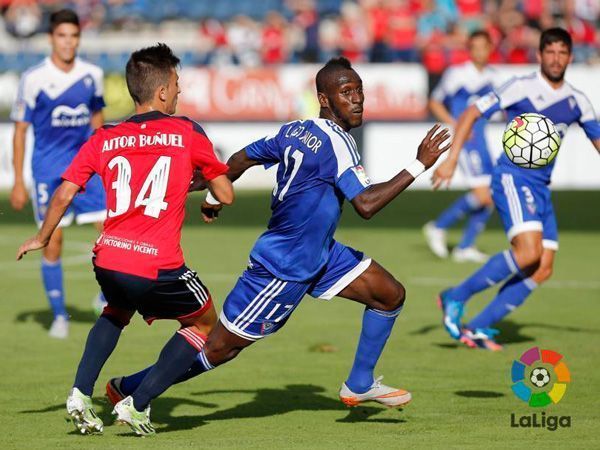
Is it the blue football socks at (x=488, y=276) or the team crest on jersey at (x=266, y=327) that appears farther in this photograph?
the blue football socks at (x=488, y=276)

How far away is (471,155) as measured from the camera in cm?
1482

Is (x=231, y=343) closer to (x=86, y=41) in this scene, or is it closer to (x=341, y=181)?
(x=341, y=181)

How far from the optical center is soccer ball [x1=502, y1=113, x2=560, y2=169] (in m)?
7.95

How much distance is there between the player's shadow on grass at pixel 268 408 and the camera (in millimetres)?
7034

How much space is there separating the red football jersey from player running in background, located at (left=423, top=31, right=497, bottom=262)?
8.68 meters

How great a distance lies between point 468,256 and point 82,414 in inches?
351

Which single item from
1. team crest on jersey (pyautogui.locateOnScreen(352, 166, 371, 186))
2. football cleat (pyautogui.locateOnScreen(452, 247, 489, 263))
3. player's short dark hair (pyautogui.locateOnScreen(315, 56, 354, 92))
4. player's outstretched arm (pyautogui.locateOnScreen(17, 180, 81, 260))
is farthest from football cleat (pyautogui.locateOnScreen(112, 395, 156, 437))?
football cleat (pyautogui.locateOnScreen(452, 247, 489, 263))

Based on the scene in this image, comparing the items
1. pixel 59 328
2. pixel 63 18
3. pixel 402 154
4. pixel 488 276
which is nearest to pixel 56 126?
pixel 63 18

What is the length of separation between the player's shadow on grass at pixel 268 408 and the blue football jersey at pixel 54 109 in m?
3.18

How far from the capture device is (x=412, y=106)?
24.3 metres

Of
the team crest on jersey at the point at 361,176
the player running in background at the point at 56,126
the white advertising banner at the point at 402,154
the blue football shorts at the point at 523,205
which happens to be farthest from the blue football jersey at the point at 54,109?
the white advertising banner at the point at 402,154

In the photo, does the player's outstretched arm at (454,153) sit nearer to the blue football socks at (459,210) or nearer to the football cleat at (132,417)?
the football cleat at (132,417)

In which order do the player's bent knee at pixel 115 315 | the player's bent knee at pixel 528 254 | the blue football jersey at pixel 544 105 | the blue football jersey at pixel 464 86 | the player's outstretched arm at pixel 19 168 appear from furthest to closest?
the blue football jersey at pixel 464 86 < the player's outstretched arm at pixel 19 168 < the blue football jersey at pixel 544 105 < the player's bent knee at pixel 528 254 < the player's bent knee at pixel 115 315

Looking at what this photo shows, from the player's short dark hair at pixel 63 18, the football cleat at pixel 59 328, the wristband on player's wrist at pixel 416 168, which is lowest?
the football cleat at pixel 59 328
